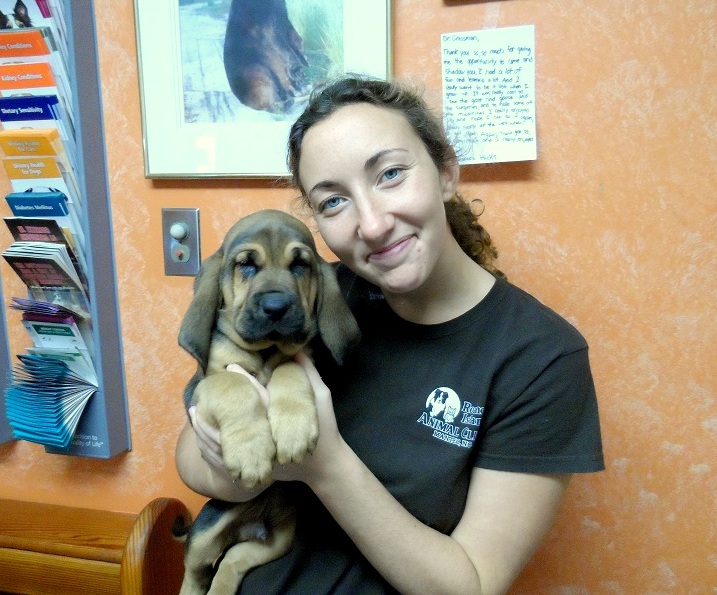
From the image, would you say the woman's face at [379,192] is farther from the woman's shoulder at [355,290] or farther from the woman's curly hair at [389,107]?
the woman's shoulder at [355,290]

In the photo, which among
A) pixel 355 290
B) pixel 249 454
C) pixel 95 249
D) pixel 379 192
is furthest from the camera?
pixel 95 249

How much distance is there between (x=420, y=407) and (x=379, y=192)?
41cm

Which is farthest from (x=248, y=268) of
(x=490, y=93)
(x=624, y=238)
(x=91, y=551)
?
(x=91, y=551)

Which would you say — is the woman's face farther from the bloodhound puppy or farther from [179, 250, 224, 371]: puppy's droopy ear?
[179, 250, 224, 371]: puppy's droopy ear

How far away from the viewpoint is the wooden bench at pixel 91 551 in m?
1.57

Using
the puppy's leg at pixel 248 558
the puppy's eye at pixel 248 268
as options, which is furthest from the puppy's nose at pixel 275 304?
the puppy's leg at pixel 248 558

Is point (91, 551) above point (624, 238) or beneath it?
beneath

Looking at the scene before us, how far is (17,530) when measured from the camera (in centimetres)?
180

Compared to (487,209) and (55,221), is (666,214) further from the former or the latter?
(55,221)

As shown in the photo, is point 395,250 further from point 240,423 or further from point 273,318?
point 240,423

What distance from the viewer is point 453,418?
1081 millimetres

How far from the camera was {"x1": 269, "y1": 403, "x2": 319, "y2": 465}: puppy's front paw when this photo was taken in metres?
0.93

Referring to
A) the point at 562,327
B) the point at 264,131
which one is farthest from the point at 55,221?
the point at 562,327

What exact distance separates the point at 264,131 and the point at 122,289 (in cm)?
66
